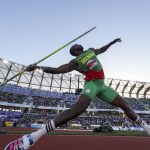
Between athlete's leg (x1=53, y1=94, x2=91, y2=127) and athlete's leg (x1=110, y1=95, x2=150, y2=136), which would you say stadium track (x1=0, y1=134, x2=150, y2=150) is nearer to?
athlete's leg (x1=110, y1=95, x2=150, y2=136)

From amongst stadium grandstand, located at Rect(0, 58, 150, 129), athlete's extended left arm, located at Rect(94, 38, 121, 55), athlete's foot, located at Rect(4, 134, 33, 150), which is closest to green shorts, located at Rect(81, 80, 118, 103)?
athlete's extended left arm, located at Rect(94, 38, 121, 55)

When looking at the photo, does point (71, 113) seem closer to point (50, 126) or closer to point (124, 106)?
point (50, 126)

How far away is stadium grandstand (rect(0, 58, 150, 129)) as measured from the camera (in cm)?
5297

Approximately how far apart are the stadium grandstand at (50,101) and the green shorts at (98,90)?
140ft

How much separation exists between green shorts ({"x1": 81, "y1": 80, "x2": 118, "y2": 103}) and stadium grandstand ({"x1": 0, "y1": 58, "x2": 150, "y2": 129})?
4252cm

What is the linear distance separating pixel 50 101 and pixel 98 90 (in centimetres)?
6116

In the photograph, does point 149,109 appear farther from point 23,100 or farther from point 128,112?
point 128,112

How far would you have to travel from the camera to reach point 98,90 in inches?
212

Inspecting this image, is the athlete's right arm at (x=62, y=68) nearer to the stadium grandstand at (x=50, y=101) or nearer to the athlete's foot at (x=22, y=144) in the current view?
the athlete's foot at (x=22, y=144)

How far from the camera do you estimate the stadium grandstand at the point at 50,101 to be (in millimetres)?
52969

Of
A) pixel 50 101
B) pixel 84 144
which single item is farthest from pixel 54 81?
pixel 84 144

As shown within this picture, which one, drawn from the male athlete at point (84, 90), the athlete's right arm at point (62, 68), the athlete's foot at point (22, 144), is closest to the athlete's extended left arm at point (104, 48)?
the male athlete at point (84, 90)

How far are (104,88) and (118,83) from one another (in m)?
75.9

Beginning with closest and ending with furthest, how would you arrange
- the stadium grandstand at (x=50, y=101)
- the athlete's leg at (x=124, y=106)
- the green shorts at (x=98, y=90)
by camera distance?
the green shorts at (x=98, y=90)
the athlete's leg at (x=124, y=106)
the stadium grandstand at (x=50, y=101)
